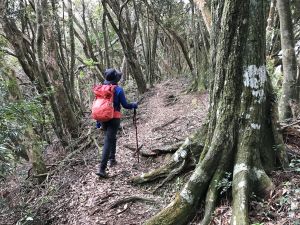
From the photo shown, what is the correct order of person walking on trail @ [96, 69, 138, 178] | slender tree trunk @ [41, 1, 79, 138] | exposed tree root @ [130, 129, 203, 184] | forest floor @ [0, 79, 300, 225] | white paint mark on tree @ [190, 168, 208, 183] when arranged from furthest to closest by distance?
slender tree trunk @ [41, 1, 79, 138] → person walking on trail @ [96, 69, 138, 178] → exposed tree root @ [130, 129, 203, 184] → white paint mark on tree @ [190, 168, 208, 183] → forest floor @ [0, 79, 300, 225]

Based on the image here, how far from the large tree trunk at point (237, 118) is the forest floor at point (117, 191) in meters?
0.24

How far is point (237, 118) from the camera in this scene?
480 centimetres

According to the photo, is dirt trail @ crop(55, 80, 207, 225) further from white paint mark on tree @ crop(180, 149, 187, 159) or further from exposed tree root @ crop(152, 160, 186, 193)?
white paint mark on tree @ crop(180, 149, 187, 159)

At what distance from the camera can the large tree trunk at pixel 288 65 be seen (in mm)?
7043

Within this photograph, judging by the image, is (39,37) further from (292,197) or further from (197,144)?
(292,197)


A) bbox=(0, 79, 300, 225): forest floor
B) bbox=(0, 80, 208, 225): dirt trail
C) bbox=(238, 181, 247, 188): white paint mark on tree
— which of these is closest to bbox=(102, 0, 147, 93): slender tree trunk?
bbox=(0, 80, 208, 225): dirt trail

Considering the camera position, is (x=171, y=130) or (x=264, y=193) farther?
(x=171, y=130)

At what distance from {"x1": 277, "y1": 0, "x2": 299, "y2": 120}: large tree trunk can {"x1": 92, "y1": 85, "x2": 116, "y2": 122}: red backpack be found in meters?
3.29

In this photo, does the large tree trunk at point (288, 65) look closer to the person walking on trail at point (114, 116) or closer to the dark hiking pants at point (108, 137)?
the person walking on trail at point (114, 116)

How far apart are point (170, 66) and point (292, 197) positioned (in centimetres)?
2256

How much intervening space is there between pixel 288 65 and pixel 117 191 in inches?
159

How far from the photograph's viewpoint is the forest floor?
4445 mm

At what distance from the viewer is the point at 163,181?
6.09 m

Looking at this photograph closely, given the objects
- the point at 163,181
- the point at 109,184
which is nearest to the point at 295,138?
the point at 163,181
